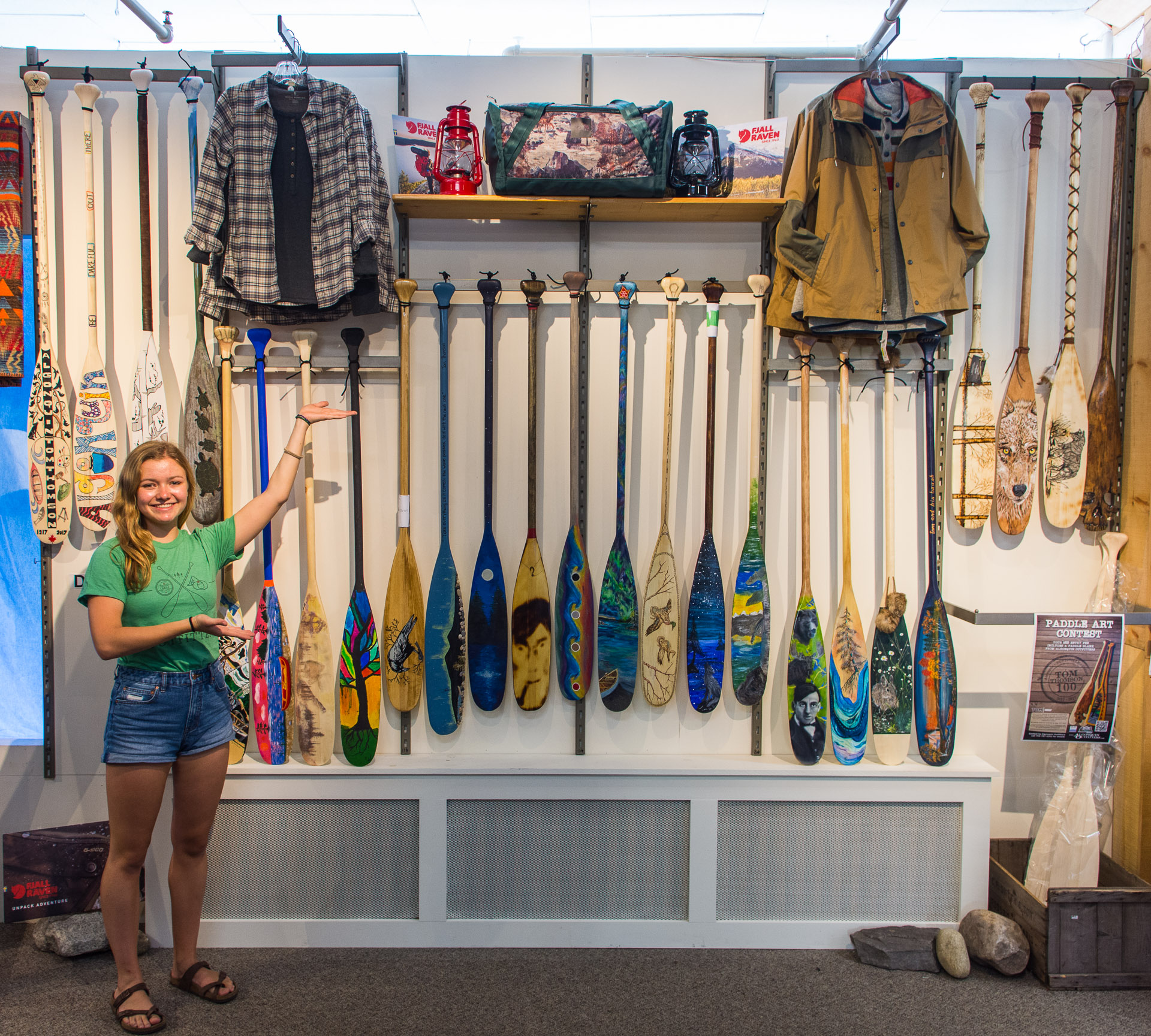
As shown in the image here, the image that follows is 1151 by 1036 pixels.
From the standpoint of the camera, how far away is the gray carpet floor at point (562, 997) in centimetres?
196

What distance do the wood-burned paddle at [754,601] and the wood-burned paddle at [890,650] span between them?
1.15 feet

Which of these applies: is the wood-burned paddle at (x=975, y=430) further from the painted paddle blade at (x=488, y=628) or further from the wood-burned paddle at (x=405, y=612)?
the wood-burned paddle at (x=405, y=612)

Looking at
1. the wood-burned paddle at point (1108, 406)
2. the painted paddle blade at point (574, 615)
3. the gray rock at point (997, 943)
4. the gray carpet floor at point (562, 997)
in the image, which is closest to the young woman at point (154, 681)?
the gray carpet floor at point (562, 997)

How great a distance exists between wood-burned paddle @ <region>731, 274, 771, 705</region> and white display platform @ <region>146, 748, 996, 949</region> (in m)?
0.26

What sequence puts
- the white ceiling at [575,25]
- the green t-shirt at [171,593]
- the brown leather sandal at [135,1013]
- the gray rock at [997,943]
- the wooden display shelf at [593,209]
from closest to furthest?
the green t-shirt at [171,593] < the brown leather sandal at [135,1013] < the gray rock at [997,943] < the wooden display shelf at [593,209] < the white ceiling at [575,25]

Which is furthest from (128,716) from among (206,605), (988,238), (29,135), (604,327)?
(988,238)

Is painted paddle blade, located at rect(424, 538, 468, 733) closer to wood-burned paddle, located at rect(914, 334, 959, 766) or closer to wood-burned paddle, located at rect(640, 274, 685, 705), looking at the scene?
wood-burned paddle, located at rect(640, 274, 685, 705)

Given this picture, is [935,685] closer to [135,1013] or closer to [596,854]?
[596,854]

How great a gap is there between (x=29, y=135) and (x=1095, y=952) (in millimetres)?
3855

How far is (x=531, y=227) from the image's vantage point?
2.47 metres

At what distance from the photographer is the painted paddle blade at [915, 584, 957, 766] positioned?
2377 mm

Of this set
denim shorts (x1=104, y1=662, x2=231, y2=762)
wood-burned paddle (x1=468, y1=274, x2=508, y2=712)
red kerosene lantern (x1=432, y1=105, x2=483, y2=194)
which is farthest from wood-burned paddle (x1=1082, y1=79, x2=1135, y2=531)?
denim shorts (x1=104, y1=662, x2=231, y2=762)

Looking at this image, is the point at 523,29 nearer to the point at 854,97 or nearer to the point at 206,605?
the point at 854,97

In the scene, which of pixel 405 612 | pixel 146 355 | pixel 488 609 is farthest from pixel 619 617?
pixel 146 355
